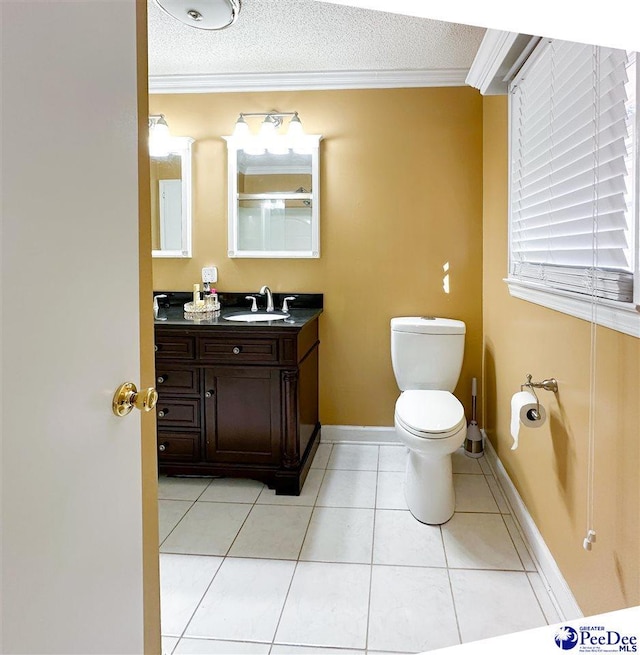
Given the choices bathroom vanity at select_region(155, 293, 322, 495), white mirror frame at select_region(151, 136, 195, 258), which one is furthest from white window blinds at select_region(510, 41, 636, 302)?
white mirror frame at select_region(151, 136, 195, 258)

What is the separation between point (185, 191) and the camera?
324 centimetres

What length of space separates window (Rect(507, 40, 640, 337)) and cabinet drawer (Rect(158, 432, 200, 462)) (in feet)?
5.97

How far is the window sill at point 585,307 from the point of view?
3.82 ft

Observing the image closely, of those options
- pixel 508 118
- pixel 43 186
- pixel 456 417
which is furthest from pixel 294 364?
pixel 43 186

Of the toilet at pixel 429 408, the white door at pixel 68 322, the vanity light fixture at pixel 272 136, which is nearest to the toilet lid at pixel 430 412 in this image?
the toilet at pixel 429 408

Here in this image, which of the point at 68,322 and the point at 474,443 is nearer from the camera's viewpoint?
the point at 68,322

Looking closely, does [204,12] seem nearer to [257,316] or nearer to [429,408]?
[257,316]

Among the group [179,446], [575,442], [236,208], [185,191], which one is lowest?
[179,446]

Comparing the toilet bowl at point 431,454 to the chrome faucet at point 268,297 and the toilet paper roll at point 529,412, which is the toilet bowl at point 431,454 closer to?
the toilet paper roll at point 529,412

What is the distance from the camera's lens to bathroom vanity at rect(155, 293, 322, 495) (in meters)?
2.53

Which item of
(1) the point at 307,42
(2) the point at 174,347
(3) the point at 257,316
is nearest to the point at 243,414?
(2) the point at 174,347

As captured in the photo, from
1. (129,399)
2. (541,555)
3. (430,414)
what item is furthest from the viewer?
(430,414)

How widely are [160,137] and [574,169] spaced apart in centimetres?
254

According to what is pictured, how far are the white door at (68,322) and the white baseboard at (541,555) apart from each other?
134 cm
